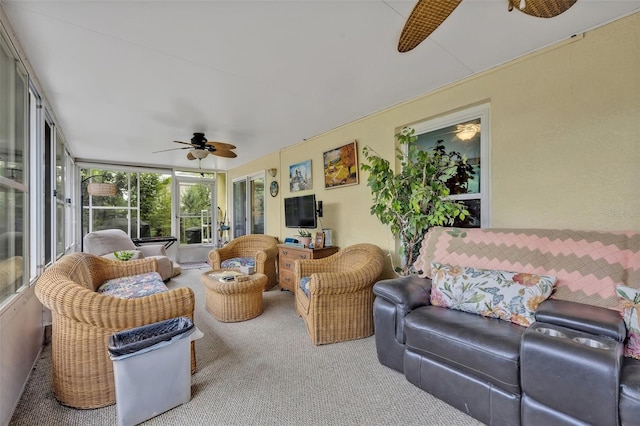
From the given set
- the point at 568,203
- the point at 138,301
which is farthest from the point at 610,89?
the point at 138,301

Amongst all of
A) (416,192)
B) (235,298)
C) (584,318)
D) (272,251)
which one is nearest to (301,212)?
(272,251)

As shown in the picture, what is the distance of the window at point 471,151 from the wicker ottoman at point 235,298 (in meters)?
2.32

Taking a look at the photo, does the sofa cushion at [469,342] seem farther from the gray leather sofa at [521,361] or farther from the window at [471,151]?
the window at [471,151]

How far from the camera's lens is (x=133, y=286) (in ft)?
8.91

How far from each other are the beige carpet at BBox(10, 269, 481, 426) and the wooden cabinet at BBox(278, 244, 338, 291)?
1227mm

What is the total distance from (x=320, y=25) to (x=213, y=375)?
2.59 meters

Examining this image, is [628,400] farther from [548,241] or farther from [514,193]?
[514,193]

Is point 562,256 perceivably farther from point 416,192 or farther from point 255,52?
point 255,52

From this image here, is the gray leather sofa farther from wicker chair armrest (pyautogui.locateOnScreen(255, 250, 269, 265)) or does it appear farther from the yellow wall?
wicker chair armrest (pyautogui.locateOnScreen(255, 250, 269, 265))

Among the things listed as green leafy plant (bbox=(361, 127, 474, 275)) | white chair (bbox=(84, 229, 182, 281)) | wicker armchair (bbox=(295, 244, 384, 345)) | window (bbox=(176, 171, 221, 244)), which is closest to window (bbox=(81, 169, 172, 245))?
window (bbox=(176, 171, 221, 244))

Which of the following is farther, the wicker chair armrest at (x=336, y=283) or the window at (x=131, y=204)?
the window at (x=131, y=204)

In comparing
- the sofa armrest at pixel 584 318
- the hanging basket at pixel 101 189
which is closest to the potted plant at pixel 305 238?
the sofa armrest at pixel 584 318

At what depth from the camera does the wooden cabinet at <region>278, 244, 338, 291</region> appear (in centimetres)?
367

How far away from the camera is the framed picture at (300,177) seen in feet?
14.5
